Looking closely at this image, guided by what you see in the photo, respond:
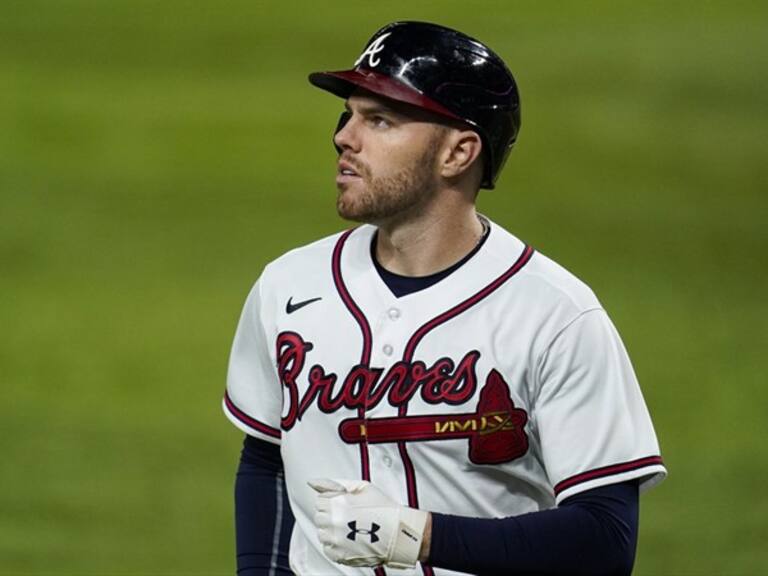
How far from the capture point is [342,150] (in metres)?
3.46

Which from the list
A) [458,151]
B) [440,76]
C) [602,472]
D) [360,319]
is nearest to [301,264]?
[360,319]

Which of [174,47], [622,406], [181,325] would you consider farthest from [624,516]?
[174,47]

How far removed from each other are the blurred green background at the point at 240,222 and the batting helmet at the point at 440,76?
8.18 ft

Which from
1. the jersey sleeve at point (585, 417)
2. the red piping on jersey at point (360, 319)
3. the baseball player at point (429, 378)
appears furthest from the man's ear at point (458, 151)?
the jersey sleeve at point (585, 417)

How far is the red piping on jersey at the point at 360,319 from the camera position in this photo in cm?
334

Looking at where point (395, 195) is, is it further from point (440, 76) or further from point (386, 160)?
point (440, 76)

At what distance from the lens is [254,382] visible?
3.63m

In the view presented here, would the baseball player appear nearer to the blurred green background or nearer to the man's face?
the man's face

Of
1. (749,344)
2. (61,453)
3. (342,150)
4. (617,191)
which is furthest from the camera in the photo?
(617,191)

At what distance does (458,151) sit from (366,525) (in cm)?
86

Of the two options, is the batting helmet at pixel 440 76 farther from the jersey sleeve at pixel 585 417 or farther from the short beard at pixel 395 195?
the jersey sleeve at pixel 585 417

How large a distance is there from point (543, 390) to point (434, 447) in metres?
0.25

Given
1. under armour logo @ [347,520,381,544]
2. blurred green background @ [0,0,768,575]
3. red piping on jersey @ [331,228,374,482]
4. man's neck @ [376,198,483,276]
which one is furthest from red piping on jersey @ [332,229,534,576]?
blurred green background @ [0,0,768,575]

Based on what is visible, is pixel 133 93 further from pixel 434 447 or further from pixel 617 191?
pixel 434 447
